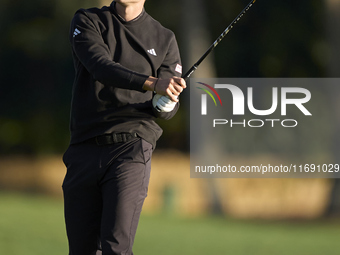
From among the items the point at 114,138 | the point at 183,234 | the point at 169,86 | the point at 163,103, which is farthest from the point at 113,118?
the point at 183,234

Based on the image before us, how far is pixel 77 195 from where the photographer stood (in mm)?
3738

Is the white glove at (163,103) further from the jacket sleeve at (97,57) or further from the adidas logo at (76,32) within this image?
the adidas logo at (76,32)

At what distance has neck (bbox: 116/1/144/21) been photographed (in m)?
3.84

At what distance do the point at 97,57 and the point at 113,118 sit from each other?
37 centimetres

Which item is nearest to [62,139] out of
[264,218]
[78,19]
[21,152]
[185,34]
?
[21,152]

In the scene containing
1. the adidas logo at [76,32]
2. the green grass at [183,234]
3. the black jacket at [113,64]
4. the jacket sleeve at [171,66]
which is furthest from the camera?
the green grass at [183,234]

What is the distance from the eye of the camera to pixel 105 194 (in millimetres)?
3641

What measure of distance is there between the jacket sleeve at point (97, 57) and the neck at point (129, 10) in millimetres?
190

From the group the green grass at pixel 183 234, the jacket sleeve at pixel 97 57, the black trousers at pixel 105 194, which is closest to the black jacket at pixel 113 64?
the jacket sleeve at pixel 97 57

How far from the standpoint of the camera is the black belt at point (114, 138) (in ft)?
12.1

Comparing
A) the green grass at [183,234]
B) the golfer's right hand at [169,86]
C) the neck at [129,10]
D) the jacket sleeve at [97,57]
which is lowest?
the green grass at [183,234]

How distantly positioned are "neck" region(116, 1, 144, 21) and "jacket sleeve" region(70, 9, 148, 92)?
0.19 m

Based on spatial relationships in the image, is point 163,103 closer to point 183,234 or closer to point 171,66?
point 171,66

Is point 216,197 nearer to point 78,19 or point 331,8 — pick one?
point 331,8
